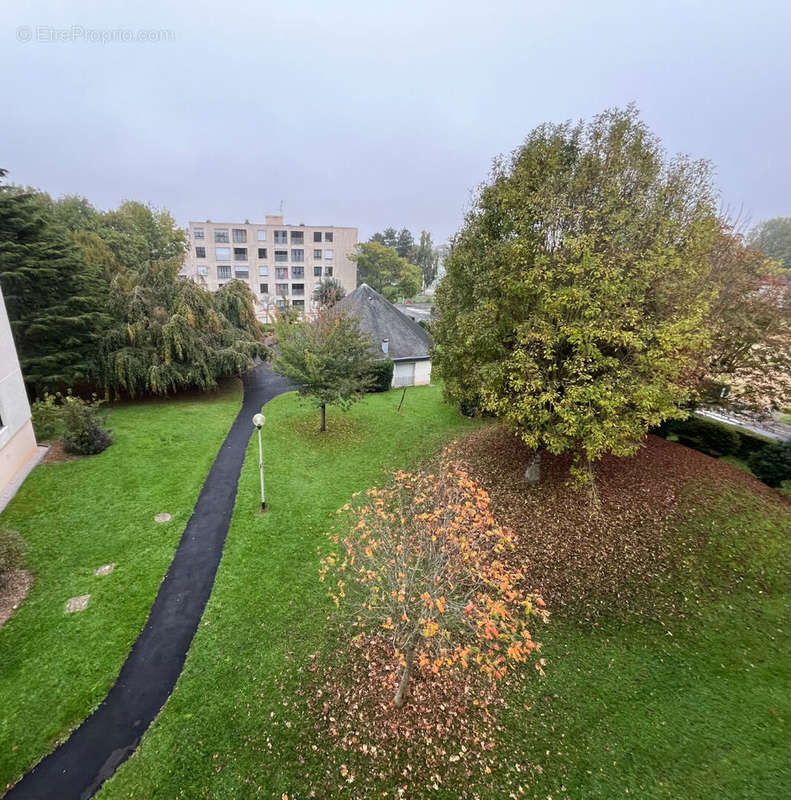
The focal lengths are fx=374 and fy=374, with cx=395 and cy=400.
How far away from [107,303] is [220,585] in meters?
18.2

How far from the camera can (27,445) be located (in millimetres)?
13953

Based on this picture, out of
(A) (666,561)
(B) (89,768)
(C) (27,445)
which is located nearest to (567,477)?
(A) (666,561)

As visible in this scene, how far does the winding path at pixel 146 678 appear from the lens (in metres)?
5.62

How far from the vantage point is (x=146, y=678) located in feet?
23.3

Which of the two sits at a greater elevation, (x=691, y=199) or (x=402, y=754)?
(x=691, y=199)

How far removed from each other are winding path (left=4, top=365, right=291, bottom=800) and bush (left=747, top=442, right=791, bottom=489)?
17128 mm

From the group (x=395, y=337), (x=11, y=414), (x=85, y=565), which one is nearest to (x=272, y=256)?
(x=395, y=337)

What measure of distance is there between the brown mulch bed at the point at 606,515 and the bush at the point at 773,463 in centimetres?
31

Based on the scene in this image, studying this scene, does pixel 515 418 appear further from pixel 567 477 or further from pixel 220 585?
pixel 220 585

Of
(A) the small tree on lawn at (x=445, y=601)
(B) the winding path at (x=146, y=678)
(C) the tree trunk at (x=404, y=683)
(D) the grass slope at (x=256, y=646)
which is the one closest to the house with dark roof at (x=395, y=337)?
(D) the grass slope at (x=256, y=646)

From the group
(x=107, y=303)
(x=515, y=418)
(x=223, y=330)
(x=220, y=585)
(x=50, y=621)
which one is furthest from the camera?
(x=223, y=330)

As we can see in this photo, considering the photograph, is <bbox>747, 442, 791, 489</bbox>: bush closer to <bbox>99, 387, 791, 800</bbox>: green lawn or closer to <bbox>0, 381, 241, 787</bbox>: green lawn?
<bbox>99, 387, 791, 800</bbox>: green lawn

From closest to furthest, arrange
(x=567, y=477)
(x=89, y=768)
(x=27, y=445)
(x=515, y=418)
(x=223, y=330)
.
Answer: (x=89, y=768) < (x=515, y=418) < (x=567, y=477) < (x=27, y=445) < (x=223, y=330)

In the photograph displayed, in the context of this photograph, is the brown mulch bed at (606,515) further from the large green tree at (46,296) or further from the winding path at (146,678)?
the large green tree at (46,296)
